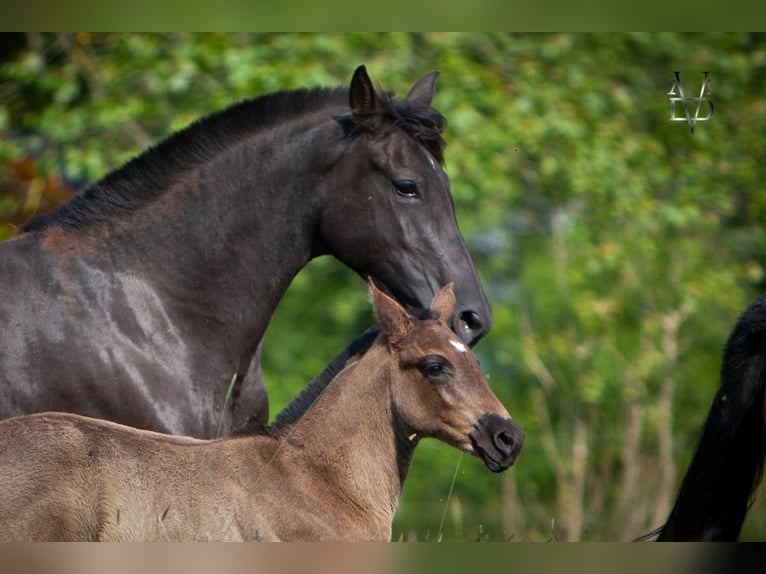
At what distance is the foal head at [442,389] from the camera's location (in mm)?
4680

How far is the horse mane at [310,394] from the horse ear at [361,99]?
3.15 feet

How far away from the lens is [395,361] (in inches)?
195

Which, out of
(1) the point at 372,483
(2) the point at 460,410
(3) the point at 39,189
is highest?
(3) the point at 39,189

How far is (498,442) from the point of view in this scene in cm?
465

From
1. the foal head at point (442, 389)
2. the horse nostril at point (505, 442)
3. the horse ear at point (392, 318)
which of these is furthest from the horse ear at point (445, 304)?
the horse nostril at point (505, 442)

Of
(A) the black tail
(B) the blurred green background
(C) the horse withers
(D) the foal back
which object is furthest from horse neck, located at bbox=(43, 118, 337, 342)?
(B) the blurred green background

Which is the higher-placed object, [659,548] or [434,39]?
[434,39]

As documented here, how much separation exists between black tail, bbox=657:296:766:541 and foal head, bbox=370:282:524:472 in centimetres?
84

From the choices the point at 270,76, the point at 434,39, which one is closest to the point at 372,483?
the point at 270,76

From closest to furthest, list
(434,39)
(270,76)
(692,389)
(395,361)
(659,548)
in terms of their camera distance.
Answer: (659,548) < (395,361) < (270,76) < (434,39) < (692,389)

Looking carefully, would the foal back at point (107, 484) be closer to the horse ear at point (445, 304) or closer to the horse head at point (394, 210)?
the horse ear at point (445, 304)

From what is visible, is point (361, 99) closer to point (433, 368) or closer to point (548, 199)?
point (433, 368)

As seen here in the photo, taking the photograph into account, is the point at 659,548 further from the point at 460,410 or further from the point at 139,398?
the point at 139,398

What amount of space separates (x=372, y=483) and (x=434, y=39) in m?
9.23
